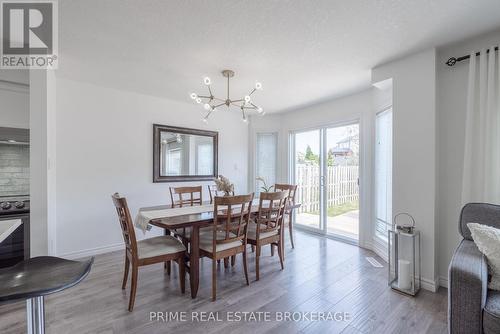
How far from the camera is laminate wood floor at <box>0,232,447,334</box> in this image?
177 centimetres

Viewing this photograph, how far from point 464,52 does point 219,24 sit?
236cm

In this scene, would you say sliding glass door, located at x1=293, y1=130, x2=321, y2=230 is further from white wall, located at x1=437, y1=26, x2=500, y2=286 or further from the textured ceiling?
white wall, located at x1=437, y1=26, x2=500, y2=286

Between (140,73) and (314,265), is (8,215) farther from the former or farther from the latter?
(314,265)

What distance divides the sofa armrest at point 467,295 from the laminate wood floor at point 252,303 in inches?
19.1

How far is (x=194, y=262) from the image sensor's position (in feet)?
7.13

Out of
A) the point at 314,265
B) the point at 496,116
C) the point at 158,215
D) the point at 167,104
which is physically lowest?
the point at 314,265

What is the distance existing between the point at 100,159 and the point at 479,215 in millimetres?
4267

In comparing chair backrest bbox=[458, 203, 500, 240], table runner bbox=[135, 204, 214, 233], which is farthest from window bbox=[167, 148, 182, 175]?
chair backrest bbox=[458, 203, 500, 240]

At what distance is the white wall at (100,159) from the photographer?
3.03 m

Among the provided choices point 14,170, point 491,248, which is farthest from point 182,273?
point 491,248

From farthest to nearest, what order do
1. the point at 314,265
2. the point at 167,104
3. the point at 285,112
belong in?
the point at 285,112
the point at 167,104
the point at 314,265

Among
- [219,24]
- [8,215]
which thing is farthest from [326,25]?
[8,215]

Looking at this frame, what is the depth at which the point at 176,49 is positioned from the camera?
2305mm

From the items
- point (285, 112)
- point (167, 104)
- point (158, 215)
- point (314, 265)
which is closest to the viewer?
point (158, 215)
